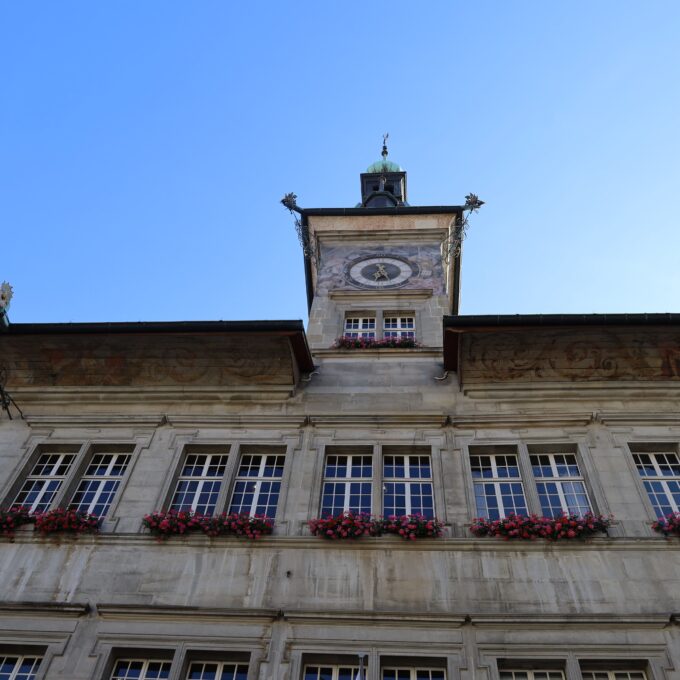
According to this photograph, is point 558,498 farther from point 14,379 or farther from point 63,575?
point 14,379

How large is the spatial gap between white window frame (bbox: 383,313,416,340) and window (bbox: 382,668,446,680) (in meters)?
8.74

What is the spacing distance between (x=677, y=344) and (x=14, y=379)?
41.6 feet

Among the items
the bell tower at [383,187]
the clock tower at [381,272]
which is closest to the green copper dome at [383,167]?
the bell tower at [383,187]

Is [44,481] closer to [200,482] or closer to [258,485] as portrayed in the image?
[200,482]

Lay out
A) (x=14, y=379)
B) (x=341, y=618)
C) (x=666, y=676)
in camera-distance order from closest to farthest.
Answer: (x=666, y=676), (x=341, y=618), (x=14, y=379)

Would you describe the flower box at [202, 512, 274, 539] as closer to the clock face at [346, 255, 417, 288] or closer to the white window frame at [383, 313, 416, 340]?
the white window frame at [383, 313, 416, 340]

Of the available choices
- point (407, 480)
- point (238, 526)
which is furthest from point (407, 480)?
point (238, 526)

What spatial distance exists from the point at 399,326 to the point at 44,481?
8857 millimetres

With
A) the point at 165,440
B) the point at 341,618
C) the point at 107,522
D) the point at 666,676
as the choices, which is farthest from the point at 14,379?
the point at 666,676

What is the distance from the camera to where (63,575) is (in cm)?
1034

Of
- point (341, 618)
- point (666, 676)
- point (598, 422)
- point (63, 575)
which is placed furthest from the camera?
point (598, 422)

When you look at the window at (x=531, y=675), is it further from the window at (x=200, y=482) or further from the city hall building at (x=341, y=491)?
the window at (x=200, y=482)

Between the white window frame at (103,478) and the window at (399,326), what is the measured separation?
6877mm

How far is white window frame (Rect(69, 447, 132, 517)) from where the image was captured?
11812mm
